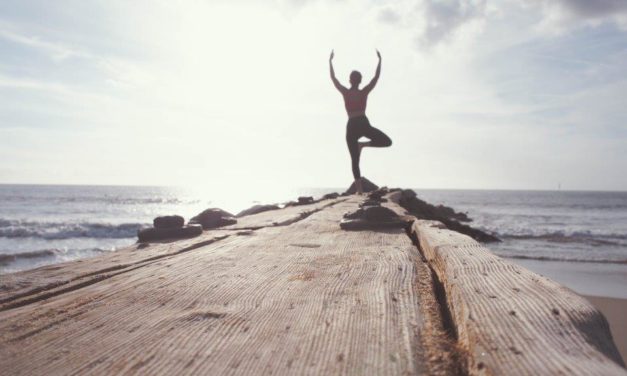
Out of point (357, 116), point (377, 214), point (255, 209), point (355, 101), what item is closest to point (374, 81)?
point (355, 101)

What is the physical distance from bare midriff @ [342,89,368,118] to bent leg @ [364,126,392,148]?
31 centimetres


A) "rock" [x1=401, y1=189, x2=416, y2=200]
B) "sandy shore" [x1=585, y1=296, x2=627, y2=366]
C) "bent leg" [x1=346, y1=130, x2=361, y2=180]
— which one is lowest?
"sandy shore" [x1=585, y1=296, x2=627, y2=366]

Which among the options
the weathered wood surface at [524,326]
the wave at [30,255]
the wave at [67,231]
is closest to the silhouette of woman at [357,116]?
the weathered wood surface at [524,326]

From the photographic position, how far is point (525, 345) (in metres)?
0.70

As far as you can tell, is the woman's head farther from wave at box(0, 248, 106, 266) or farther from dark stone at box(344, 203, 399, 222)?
wave at box(0, 248, 106, 266)

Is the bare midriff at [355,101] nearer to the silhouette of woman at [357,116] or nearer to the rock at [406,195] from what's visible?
the silhouette of woman at [357,116]

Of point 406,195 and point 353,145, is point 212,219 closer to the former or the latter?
point 353,145

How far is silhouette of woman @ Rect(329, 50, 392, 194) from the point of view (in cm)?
721

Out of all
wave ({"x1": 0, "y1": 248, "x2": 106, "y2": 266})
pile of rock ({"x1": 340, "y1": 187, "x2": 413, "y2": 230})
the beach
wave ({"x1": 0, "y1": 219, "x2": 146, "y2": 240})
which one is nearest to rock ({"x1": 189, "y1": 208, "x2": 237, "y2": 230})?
pile of rock ({"x1": 340, "y1": 187, "x2": 413, "y2": 230})

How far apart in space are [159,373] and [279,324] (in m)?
0.28

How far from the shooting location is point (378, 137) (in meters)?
7.35

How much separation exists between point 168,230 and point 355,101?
17.1 ft

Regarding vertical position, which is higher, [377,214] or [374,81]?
[374,81]

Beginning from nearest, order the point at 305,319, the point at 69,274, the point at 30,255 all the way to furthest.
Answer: the point at 305,319 → the point at 69,274 → the point at 30,255
